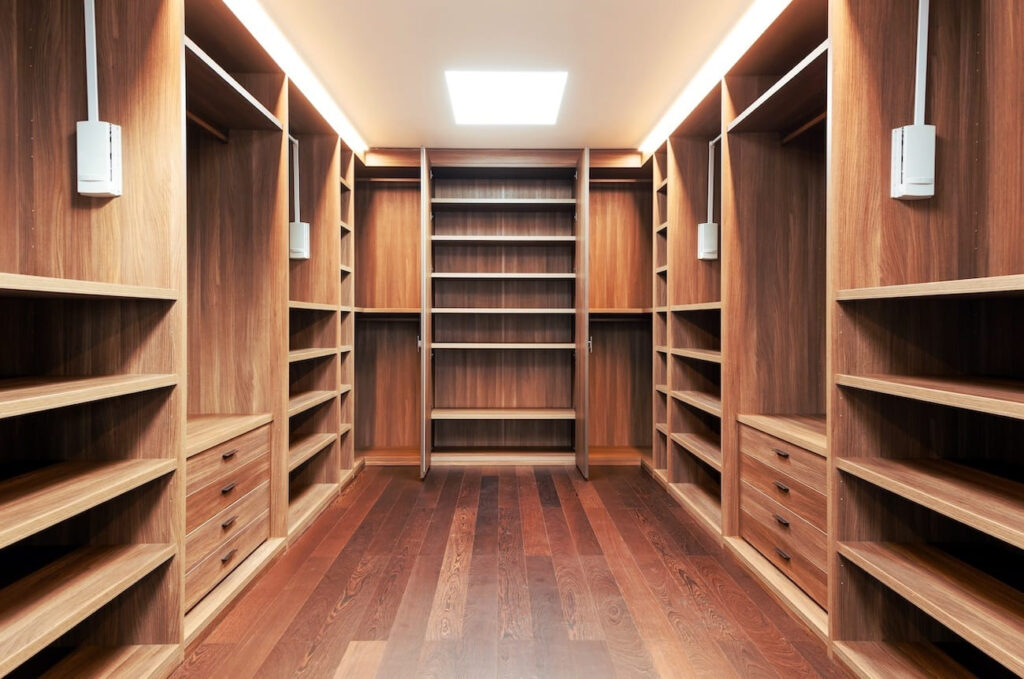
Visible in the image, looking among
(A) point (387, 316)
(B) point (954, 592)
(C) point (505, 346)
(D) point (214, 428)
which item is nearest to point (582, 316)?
(C) point (505, 346)

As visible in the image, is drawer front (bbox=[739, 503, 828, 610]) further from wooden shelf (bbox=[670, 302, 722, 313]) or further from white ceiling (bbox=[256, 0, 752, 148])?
white ceiling (bbox=[256, 0, 752, 148])

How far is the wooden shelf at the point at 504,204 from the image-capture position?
4.14 m

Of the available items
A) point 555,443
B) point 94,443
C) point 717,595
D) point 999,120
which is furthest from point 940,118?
point 555,443

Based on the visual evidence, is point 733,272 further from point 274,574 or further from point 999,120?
point 274,574

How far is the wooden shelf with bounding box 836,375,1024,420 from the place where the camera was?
1145 millimetres

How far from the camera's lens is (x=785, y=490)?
7.19 ft

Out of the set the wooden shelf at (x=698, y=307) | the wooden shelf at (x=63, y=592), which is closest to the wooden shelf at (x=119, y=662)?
the wooden shelf at (x=63, y=592)

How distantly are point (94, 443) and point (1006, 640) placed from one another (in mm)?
2346

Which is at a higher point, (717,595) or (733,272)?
(733,272)

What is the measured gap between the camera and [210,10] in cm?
200

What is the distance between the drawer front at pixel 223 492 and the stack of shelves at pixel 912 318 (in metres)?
2.09

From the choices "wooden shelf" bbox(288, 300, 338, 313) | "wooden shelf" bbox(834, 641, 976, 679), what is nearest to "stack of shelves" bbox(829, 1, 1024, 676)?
"wooden shelf" bbox(834, 641, 976, 679)

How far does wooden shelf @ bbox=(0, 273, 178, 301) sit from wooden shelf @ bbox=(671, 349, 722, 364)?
2.33 m

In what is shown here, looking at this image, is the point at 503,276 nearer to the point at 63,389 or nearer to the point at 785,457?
the point at 785,457
